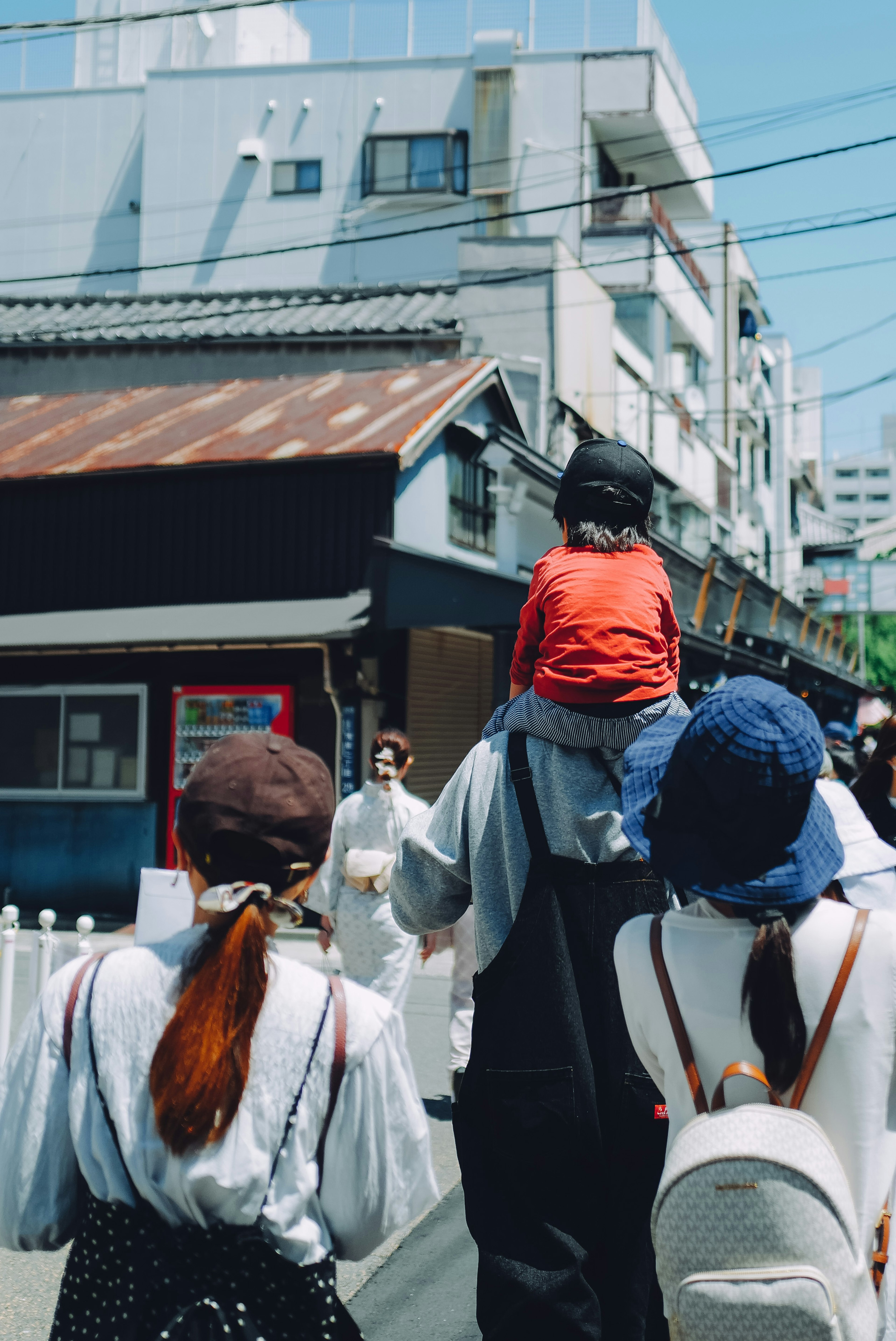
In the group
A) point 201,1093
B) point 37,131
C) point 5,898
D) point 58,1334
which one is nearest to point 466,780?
point 201,1093

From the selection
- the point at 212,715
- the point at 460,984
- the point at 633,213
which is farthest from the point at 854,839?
the point at 633,213

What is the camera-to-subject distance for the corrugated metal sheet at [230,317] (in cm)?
1898

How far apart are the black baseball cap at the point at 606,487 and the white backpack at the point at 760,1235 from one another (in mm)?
1390

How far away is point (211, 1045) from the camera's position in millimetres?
1795

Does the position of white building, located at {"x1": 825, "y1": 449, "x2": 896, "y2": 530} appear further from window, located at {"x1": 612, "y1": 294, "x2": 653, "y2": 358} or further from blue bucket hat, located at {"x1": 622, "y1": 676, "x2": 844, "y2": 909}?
blue bucket hat, located at {"x1": 622, "y1": 676, "x2": 844, "y2": 909}

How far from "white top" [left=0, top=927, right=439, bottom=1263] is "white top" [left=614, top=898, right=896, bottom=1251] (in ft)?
1.38

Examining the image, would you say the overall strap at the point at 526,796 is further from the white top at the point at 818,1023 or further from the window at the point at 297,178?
the window at the point at 297,178

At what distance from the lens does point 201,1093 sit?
5.85ft

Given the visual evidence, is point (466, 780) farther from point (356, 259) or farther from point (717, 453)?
point (717, 453)

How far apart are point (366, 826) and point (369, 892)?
37 cm

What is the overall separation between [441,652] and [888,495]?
368ft

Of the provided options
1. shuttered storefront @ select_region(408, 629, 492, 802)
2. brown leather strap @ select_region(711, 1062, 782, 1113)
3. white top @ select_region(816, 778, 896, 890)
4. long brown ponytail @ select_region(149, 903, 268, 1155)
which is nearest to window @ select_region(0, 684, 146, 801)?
shuttered storefront @ select_region(408, 629, 492, 802)

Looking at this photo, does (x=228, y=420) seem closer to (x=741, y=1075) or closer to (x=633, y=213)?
(x=741, y=1075)

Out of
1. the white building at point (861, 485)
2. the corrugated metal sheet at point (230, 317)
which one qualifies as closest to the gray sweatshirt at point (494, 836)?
the corrugated metal sheet at point (230, 317)
